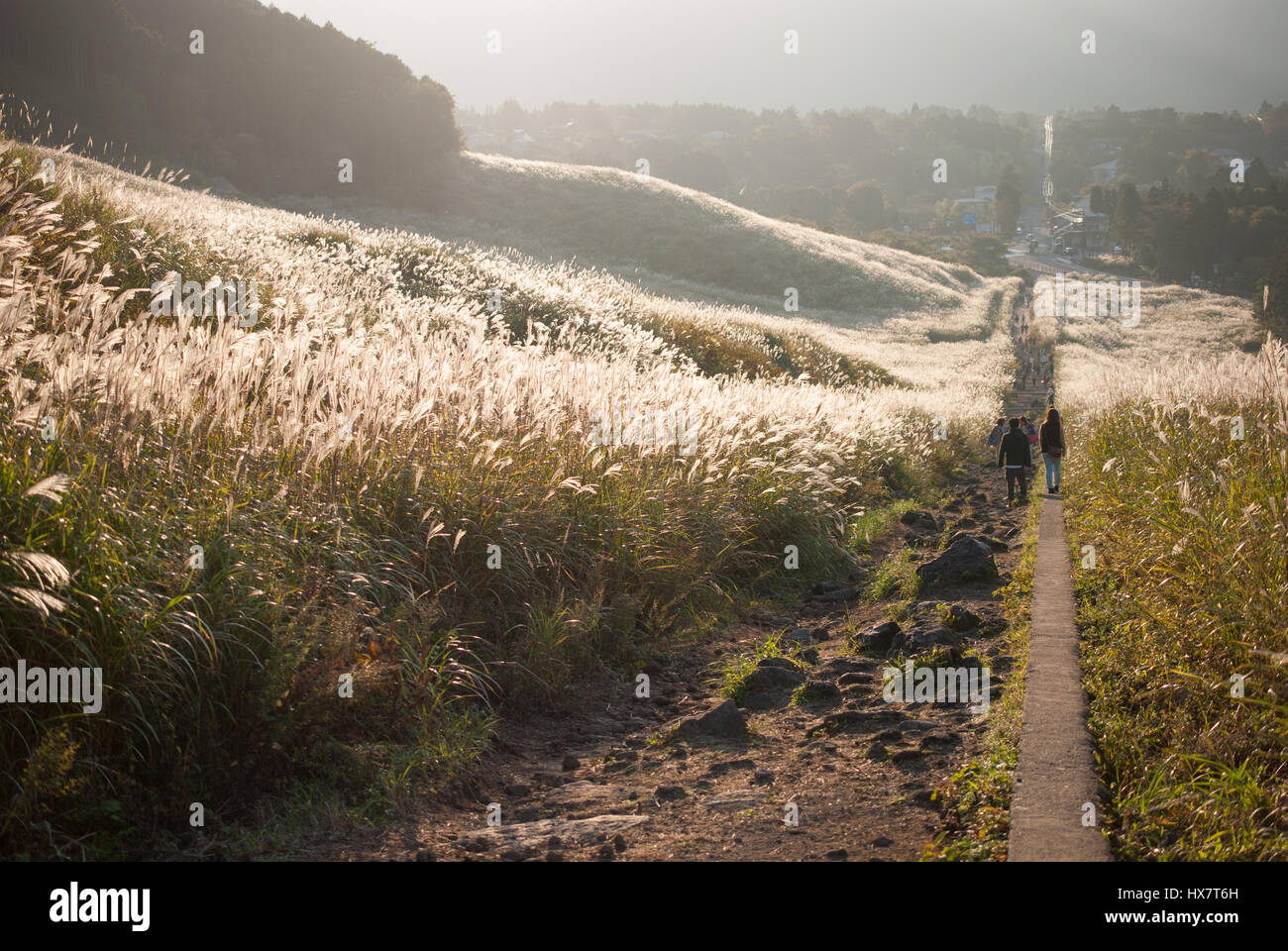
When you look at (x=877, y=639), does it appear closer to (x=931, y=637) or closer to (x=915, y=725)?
(x=931, y=637)

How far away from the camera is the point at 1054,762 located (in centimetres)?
416

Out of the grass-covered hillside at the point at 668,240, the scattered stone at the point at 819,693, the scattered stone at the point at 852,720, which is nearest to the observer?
the scattered stone at the point at 852,720

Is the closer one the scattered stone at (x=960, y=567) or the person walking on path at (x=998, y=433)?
the scattered stone at (x=960, y=567)

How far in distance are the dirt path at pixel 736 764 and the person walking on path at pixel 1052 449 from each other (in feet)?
26.0

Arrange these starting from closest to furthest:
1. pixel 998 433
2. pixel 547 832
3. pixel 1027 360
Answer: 1. pixel 547 832
2. pixel 998 433
3. pixel 1027 360

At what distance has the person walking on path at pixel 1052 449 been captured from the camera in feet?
46.8

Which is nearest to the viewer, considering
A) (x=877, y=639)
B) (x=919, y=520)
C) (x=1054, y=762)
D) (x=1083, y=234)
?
(x=1054, y=762)

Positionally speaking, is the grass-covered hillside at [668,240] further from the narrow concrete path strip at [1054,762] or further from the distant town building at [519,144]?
the distant town building at [519,144]

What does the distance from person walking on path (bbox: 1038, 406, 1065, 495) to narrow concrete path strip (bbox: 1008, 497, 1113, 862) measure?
831cm

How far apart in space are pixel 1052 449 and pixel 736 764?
11.7 meters

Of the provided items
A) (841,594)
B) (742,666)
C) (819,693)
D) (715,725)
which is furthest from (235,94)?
(715,725)

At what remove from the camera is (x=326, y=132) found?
170 feet

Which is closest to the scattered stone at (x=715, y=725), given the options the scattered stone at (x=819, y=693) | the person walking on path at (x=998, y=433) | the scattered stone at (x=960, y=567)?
the scattered stone at (x=819, y=693)
